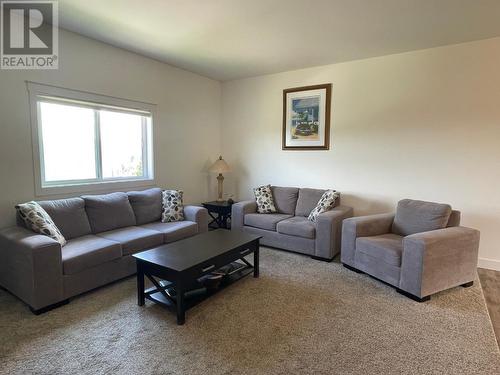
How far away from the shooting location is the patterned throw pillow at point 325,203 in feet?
13.1

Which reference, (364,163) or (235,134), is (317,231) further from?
(235,134)

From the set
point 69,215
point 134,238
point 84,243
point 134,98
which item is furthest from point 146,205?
point 134,98

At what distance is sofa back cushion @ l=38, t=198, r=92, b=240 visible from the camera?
301 cm

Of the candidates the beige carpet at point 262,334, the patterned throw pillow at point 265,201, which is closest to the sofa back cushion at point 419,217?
the beige carpet at point 262,334

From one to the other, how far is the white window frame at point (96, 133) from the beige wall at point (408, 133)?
73.9 inches

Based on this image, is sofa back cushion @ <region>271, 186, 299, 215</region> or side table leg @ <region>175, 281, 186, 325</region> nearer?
side table leg @ <region>175, 281, 186, 325</region>

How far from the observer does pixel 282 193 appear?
15.2 feet

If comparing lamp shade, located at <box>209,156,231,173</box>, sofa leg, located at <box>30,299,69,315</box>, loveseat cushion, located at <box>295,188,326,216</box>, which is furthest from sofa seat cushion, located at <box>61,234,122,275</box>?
loveseat cushion, located at <box>295,188,326,216</box>

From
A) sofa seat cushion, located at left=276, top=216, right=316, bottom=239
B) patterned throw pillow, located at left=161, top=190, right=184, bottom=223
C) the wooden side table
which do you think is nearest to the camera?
sofa seat cushion, located at left=276, top=216, right=316, bottom=239

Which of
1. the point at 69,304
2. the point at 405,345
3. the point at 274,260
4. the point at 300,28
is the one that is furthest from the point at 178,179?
the point at 405,345

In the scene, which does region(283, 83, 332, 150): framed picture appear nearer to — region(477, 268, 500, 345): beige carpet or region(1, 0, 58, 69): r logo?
region(477, 268, 500, 345): beige carpet

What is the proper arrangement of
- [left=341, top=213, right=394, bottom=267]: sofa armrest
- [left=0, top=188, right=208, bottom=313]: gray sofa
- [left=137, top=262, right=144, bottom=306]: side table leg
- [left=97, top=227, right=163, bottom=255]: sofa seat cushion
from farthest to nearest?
[left=341, top=213, right=394, bottom=267]: sofa armrest < [left=97, top=227, right=163, bottom=255]: sofa seat cushion < [left=137, top=262, right=144, bottom=306]: side table leg < [left=0, top=188, right=208, bottom=313]: gray sofa

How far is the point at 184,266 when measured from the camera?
2.36 metres

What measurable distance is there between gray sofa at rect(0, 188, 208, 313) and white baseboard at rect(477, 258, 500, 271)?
11.3 feet
